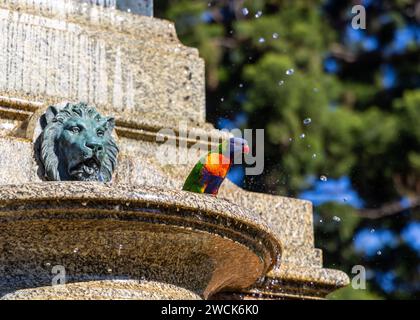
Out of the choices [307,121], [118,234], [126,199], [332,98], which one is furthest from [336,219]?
[126,199]

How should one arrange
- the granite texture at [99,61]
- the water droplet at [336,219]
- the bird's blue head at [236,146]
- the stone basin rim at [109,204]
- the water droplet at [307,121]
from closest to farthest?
the stone basin rim at [109,204] → the bird's blue head at [236,146] → the granite texture at [99,61] → the water droplet at [336,219] → the water droplet at [307,121]

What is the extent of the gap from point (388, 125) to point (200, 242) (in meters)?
8.42

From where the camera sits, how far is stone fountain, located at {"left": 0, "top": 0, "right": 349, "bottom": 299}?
14.1 feet

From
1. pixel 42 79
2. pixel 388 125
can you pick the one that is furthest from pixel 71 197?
pixel 388 125

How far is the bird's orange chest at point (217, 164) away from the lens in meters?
5.06

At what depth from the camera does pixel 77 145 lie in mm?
4977

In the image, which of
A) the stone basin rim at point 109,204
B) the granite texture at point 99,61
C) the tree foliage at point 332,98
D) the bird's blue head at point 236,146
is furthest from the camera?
the tree foliage at point 332,98

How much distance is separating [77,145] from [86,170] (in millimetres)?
101

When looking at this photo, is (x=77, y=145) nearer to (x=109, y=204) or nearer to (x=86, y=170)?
(x=86, y=170)

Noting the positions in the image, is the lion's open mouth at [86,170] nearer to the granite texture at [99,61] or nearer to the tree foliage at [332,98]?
the granite texture at [99,61]

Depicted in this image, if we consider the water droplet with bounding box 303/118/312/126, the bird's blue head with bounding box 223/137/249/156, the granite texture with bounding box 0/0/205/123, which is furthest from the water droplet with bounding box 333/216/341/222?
the bird's blue head with bounding box 223/137/249/156

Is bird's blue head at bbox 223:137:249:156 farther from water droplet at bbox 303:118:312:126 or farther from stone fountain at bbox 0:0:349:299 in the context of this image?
water droplet at bbox 303:118:312:126

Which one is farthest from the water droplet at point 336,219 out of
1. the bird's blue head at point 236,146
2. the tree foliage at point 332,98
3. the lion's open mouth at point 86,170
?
the lion's open mouth at point 86,170

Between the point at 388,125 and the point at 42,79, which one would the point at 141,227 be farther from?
the point at 388,125
